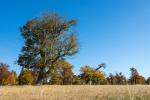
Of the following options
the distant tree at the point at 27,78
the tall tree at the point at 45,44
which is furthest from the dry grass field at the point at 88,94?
the distant tree at the point at 27,78

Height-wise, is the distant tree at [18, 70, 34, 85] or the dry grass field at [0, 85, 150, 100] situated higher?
the distant tree at [18, 70, 34, 85]

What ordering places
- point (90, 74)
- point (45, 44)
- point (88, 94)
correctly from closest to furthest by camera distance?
1. point (88, 94)
2. point (45, 44)
3. point (90, 74)

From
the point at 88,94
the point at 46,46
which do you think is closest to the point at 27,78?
the point at 46,46

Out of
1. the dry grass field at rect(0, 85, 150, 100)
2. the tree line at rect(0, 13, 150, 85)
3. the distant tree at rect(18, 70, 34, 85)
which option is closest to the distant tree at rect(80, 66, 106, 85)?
the distant tree at rect(18, 70, 34, 85)

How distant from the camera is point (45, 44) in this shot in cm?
4291

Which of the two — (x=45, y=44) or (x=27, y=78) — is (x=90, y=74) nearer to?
(x=27, y=78)

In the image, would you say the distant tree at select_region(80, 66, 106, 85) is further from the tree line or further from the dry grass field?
the dry grass field

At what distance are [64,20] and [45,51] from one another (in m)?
5.73

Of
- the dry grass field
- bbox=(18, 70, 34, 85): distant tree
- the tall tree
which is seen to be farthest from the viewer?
bbox=(18, 70, 34, 85): distant tree

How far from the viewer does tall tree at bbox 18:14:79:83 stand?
43.1 meters

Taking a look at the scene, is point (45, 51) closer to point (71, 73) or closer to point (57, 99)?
point (57, 99)

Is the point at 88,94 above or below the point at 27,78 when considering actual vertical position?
below

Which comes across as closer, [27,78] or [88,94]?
[88,94]

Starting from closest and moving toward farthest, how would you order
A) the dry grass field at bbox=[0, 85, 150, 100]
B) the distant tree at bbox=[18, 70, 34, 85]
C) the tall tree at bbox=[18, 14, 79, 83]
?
1. the dry grass field at bbox=[0, 85, 150, 100]
2. the tall tree at bbox=[18, 14, 79, 83]
3. the distant tree at bbox=[18, 70, 34, 85]
